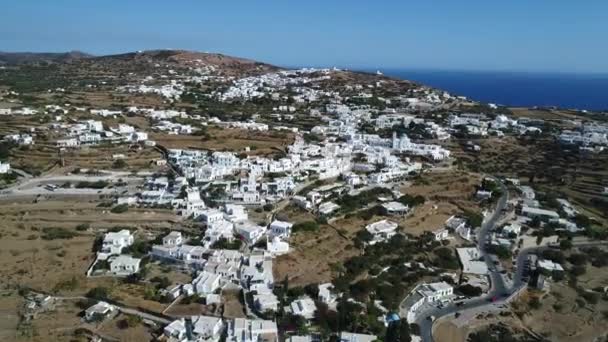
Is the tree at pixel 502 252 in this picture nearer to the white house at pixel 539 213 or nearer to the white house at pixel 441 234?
the white house at pixel 441 234

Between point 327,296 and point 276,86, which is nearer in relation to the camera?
point 327,296

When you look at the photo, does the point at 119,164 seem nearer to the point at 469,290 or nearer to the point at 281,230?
the point at 281,230

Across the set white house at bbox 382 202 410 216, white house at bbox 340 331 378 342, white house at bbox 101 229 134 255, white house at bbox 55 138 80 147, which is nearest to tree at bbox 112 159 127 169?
white house at bbox 55 138 80 147

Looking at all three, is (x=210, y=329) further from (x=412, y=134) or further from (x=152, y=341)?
(x=412, y=134)

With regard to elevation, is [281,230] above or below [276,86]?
below

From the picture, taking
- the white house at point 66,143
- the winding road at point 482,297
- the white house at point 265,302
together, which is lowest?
the winding road at point 482,297

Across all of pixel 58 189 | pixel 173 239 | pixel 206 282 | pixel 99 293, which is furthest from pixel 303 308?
pixel 58 189

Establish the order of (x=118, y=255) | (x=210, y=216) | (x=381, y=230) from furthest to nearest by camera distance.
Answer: (x=381, y=230) → (x=210, y=216) → (x=118, y=255)

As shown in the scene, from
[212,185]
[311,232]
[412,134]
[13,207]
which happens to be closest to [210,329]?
[311,232]

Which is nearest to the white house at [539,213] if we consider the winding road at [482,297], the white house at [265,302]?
the winding road at [482,297]
